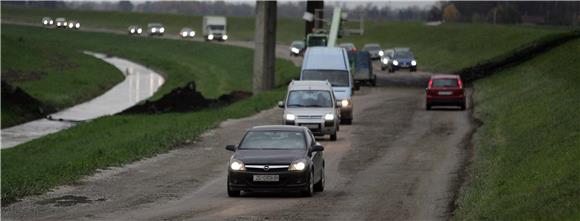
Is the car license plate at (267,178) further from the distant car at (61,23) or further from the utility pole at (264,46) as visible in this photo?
the distant car at (61,23)

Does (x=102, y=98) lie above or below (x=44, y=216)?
below

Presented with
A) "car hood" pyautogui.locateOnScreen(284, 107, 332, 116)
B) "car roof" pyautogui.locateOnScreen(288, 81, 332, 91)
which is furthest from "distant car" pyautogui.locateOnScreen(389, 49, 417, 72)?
"car hood" pyautogui.locateOnScreen(284, 107, 332, 116)

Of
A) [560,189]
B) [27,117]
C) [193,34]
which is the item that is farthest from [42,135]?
[193,34]

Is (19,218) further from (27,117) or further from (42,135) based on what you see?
(27,117)

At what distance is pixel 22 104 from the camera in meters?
68.1

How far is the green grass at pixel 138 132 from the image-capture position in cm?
3297

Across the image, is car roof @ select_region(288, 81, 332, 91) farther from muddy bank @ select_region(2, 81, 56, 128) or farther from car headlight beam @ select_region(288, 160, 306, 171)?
muddy bank @ select_region(2, 81, 56, 128)

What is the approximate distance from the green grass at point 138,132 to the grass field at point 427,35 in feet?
40.4

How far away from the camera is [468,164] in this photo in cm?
3303

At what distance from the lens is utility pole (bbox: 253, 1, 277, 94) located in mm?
70000

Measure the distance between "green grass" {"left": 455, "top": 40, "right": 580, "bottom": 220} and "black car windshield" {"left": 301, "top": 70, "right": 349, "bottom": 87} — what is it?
5131mm

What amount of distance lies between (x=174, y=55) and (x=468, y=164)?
332 ft

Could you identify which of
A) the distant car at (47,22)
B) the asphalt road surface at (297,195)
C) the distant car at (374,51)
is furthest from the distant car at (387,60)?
the distant car at (47,22)

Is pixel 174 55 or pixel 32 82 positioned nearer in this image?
pixel 32 82
